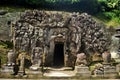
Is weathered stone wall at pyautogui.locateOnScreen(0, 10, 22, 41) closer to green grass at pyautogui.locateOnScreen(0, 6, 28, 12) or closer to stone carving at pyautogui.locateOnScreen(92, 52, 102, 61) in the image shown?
green grass at pyautogui.locateOnScreen(0, 6, 28, 12)

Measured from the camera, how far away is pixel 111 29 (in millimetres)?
33344

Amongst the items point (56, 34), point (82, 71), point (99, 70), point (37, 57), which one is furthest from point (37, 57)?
point (99, 70)

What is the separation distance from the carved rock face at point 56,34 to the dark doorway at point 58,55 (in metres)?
1.17

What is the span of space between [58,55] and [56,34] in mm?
3621

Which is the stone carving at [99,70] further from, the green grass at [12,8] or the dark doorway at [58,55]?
the green grass at [12,8]

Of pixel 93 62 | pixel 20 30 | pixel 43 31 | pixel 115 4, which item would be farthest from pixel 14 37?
pixel 115 4

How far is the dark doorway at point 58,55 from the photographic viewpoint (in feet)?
102

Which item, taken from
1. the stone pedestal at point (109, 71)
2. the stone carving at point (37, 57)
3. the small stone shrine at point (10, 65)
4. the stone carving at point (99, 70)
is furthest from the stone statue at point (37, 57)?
the stone pedestal at point (109, 71)

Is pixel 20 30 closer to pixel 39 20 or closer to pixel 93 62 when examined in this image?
pixel 39 20

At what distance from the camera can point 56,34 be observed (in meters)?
30.1

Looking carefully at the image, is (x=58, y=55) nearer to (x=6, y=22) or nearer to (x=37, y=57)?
(x=6, y=22)

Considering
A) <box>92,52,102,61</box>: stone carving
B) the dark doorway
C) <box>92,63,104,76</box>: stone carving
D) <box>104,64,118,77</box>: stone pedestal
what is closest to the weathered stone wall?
the dark doorway

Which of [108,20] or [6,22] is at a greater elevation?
[108,20]

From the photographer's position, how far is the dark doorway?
3098 centimetres
